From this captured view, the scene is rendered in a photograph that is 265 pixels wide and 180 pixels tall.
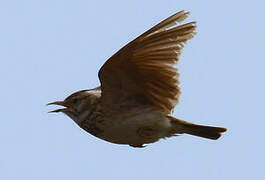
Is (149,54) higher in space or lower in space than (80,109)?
higher

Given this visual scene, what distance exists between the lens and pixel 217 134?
8211 mm

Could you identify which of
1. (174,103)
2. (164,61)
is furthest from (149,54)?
(174,103)

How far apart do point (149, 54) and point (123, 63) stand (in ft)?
0.97

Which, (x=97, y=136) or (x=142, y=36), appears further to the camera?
(x=97, y=136)

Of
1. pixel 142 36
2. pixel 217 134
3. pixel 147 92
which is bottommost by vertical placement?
pixel 217 134

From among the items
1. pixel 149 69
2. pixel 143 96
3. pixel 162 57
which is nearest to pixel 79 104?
pixel 143 96

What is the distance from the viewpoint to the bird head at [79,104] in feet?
26.9

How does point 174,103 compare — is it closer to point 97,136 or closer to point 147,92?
point 147,92

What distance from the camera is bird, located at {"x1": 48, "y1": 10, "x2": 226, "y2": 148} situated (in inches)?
298

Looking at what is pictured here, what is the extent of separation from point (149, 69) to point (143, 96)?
0.40 metres

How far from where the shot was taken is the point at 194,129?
8.12 m

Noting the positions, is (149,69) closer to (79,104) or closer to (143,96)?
(143,96)

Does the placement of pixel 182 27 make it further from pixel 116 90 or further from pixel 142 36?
pixel 116 90

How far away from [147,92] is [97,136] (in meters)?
0.74
